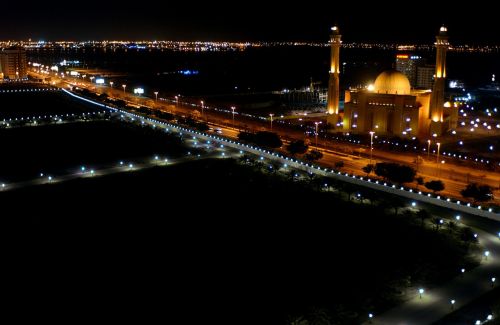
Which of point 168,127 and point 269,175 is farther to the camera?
point 168,127

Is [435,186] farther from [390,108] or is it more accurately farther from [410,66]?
[410,66]

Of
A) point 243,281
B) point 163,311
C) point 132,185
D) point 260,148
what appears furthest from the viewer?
point 260,148

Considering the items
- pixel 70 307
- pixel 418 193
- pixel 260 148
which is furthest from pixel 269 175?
pixel 70 307

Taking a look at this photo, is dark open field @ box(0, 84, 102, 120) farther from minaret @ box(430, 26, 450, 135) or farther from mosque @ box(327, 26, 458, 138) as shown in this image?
minaret @ box(430, 26, 450, 135)

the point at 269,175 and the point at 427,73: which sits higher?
the point at 427,73

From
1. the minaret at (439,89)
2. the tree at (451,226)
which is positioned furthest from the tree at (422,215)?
the minaret at (439,89)

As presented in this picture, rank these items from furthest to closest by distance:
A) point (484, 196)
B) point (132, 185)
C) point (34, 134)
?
point (34, 134), point (132, 185), point (484, 196)

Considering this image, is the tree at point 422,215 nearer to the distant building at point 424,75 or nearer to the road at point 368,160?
the road at point 368,160

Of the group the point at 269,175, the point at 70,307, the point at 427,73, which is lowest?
the point at 70,307

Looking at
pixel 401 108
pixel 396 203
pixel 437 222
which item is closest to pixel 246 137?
pixel 401 108

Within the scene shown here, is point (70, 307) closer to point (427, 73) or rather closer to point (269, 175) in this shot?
point (269, 175)
